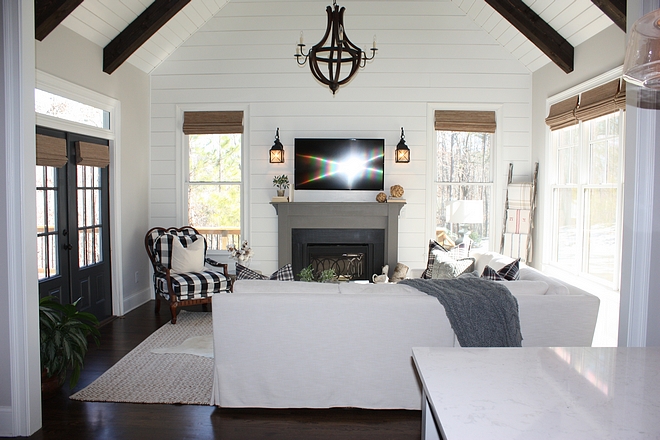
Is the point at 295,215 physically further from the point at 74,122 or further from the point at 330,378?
the point at 330,378

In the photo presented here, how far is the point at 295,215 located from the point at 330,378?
3298 mm

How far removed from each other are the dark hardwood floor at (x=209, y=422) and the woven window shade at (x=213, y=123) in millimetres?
3730

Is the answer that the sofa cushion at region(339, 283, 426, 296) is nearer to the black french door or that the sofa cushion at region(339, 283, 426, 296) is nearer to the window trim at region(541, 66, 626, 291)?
the window trim at region(541, 66, 626, 291)

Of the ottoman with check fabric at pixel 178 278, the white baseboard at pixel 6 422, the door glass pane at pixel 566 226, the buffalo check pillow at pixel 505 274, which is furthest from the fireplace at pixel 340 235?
the white baseboard at pixel 6 422

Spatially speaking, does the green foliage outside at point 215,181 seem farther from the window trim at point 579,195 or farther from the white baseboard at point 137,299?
the window trim at point 579,195

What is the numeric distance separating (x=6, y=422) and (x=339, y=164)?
434cm

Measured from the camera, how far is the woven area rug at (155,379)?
3229mm

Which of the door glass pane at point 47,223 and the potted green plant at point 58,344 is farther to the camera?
the door glass pane at point 47,223

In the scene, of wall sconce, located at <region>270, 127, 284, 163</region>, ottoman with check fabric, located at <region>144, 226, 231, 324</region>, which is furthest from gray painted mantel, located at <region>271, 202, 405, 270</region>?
ottoman with check fabric, located at <region>144, 226, 231, 324</region>

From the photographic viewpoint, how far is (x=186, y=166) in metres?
6.30

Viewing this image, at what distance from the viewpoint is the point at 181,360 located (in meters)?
3.92

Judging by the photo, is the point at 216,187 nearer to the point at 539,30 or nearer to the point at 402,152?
the point at 402,152

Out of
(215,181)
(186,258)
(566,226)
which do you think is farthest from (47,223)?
(566,226)

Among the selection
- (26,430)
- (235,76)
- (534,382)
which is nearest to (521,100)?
(235,76)
